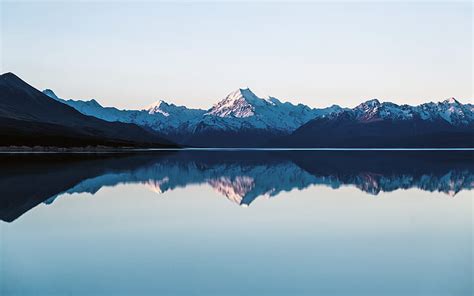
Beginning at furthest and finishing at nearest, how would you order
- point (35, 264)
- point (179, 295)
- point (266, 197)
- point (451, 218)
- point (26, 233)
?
point (266, 197)
point (451, 218)
point (26, 233)
point (35, 264)
point (179, 295)

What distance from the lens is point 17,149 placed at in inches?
6550

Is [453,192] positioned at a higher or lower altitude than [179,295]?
higher

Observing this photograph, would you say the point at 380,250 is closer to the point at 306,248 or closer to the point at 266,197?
the point at 306,248

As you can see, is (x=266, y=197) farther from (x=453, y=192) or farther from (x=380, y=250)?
(x=380, y=250)

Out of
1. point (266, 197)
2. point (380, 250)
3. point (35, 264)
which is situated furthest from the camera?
point (266, 197)

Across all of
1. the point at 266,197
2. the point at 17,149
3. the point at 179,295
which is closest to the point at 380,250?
the point at 179,295

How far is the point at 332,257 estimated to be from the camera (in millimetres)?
20094

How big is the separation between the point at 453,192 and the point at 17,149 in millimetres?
147781

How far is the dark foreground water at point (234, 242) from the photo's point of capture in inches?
652

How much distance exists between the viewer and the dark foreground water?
16.6 meters

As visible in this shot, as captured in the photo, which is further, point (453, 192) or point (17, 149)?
point (17, 149)

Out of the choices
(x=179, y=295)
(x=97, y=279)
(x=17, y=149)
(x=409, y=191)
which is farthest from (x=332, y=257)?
(x=17, y=149)

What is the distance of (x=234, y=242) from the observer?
2289cm

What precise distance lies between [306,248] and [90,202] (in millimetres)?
19219
